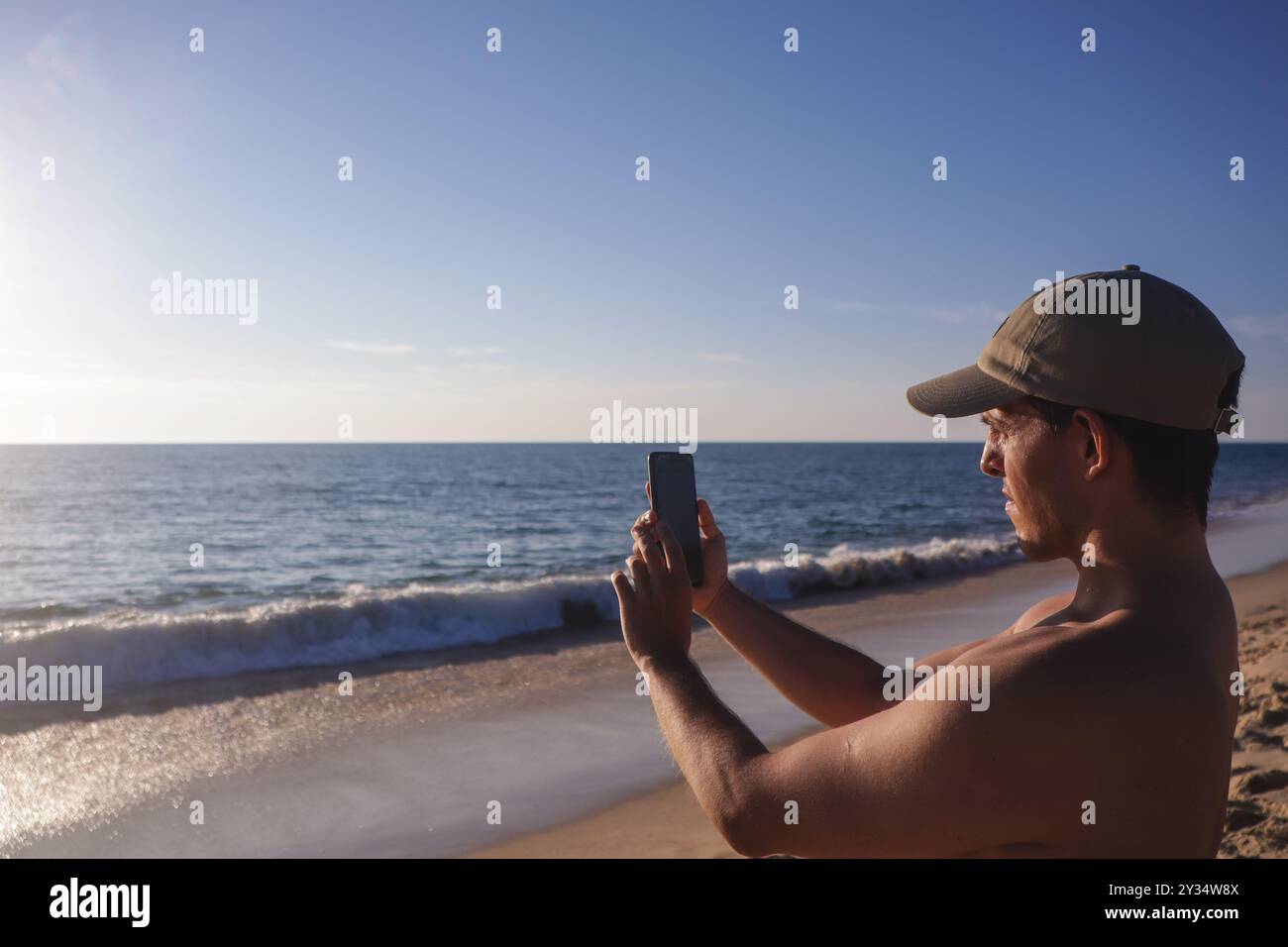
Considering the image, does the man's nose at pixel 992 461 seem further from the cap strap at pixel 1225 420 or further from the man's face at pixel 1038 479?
the cap strap at pixel 1225 420

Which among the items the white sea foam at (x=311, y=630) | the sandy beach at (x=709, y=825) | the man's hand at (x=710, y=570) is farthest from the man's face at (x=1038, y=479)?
the white sea foam at (x=311, y=630)

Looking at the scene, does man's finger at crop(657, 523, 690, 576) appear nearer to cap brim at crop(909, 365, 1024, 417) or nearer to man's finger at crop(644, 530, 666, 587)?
man's finger at crop(644, 530, 666, 587)

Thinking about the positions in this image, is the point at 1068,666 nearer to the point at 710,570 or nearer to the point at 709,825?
the point at 710,570

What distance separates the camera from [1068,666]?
4.62ft

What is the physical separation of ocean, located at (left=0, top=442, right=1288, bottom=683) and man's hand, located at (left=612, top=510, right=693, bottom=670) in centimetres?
984

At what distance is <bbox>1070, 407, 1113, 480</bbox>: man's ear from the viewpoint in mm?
1627

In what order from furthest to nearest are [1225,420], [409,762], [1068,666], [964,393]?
[409,762], [964,393], [1225,420], [1068,666]

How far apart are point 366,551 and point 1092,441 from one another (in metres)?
25.3

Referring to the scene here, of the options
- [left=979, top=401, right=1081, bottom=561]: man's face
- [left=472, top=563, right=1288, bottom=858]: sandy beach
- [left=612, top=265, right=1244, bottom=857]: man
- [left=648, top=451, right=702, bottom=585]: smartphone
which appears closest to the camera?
[left=612, top=265, right=1244, bottom=857]: man

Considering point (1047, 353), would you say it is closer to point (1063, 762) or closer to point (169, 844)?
point (1063, 762)

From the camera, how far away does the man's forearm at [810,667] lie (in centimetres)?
230

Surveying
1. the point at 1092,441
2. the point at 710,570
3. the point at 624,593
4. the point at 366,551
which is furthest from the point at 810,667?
the point at 366,551

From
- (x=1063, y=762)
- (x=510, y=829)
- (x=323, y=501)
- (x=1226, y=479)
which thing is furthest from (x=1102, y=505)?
(x=1226, y=479)

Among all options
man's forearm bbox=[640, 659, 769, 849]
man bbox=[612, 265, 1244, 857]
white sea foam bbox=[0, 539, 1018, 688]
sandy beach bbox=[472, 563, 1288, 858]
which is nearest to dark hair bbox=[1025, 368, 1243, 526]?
man bbox=[612, 265, 1244, 857]
